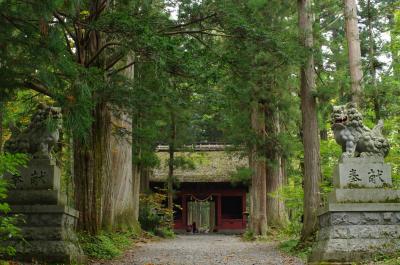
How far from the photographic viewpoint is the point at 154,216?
22844mm

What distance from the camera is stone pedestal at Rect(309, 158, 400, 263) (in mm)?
7797

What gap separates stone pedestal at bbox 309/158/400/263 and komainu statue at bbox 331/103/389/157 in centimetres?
21

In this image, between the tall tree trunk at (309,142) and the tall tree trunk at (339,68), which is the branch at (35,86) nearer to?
the tall tree trunk at (309,142)

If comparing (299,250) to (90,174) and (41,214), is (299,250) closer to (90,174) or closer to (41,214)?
(90,174)

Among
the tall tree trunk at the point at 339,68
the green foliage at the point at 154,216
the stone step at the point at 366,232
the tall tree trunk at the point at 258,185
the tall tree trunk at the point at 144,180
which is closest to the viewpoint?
the stone step at the point at 366,232

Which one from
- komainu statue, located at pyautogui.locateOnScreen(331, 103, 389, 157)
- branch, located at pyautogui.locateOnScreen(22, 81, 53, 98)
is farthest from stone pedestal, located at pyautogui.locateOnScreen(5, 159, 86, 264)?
komainu statue, located at pyautogui.locateOnScreen(331, 103, 389, 157)

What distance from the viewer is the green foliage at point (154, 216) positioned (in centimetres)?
2231

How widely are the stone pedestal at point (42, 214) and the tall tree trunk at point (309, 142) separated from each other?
5736 millimetres

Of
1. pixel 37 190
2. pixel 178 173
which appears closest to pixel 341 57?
pixel 37 190

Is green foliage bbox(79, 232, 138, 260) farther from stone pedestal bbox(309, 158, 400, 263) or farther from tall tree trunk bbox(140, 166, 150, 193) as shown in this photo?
tall tree trunk bbox(140, 166, 150, 193)

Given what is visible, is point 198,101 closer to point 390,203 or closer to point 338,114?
point 338,114

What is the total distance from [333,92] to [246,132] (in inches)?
249

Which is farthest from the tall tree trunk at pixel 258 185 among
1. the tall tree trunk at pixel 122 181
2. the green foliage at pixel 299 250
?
the green foliage at pixel 299 250

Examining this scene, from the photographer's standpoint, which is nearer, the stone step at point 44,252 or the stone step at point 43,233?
the stone step at point 44,252
